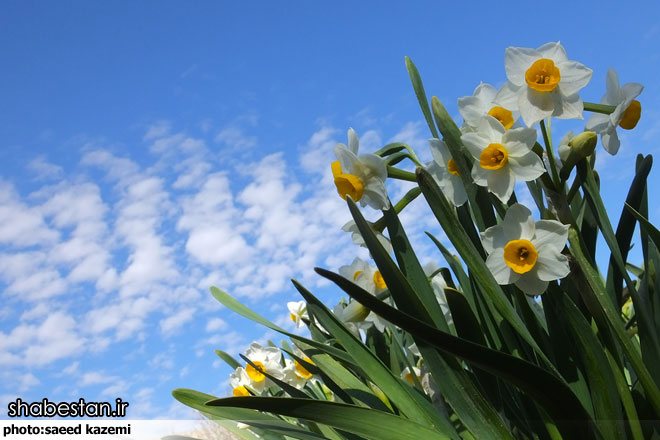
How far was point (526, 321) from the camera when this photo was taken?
1143 millimetres

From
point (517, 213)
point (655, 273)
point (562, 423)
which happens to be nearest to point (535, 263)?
point (517, 213)

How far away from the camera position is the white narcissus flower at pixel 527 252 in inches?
38.4

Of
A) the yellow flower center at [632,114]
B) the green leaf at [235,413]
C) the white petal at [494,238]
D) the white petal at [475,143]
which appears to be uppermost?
the yellow flower center at [632,114]

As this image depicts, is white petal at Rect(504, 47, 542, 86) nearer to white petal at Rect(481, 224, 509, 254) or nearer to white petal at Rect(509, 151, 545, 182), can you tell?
white petal at Rect(509, 151, 545, 182)

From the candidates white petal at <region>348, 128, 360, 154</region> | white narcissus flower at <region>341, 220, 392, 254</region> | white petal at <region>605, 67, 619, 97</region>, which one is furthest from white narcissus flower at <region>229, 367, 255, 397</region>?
white petal at <region>605, 67, 619, 97</region>

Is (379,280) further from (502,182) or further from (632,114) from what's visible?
(632,114)

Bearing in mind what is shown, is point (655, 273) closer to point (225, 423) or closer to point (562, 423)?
point (562, 423)

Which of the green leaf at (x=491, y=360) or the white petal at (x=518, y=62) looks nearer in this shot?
the green leaf at (x=491, y=360)

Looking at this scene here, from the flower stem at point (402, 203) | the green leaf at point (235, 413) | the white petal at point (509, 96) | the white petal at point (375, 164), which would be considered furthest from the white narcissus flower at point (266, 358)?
the white petal at point (509, 96)

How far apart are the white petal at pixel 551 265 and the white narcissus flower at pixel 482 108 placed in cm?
26

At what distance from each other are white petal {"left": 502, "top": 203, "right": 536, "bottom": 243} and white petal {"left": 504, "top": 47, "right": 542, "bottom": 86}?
0.24 m

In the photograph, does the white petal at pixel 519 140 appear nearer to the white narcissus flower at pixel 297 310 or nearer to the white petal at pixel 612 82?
the white petal at pixel 612 82

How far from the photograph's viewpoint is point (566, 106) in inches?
41.1

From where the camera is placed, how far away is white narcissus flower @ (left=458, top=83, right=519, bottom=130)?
1051 millimetres
